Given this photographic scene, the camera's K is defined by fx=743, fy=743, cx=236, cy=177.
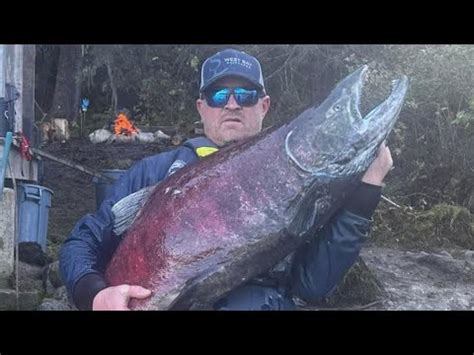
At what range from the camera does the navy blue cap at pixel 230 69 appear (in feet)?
7.30

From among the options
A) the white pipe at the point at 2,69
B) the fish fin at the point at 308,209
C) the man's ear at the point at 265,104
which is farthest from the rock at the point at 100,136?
the fish fin at the point at 308,209

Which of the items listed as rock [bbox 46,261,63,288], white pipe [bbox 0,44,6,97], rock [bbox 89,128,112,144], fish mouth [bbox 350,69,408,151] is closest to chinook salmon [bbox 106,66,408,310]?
fish mouth [bbox 350,69,408,151]

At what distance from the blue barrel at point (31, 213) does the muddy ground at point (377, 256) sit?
1.8 inches

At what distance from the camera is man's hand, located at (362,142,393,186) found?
199cm

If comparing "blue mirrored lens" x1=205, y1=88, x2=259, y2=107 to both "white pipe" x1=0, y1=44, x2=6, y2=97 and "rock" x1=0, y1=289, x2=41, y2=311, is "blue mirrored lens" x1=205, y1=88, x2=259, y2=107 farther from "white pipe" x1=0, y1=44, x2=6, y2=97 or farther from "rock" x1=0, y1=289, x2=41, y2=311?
"rock" x1=0, y1=289, x2=41, y2=311

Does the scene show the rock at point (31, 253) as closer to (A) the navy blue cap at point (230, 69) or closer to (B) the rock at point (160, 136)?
(B) the rock at point (160, 136)

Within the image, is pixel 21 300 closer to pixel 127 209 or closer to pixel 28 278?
pixel 28 278

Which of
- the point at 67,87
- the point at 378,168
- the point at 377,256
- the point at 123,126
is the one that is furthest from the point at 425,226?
the point at 67,87

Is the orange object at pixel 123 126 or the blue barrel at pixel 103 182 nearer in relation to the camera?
the blue barrel at pixel 103 182

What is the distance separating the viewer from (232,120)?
2.21 meters
